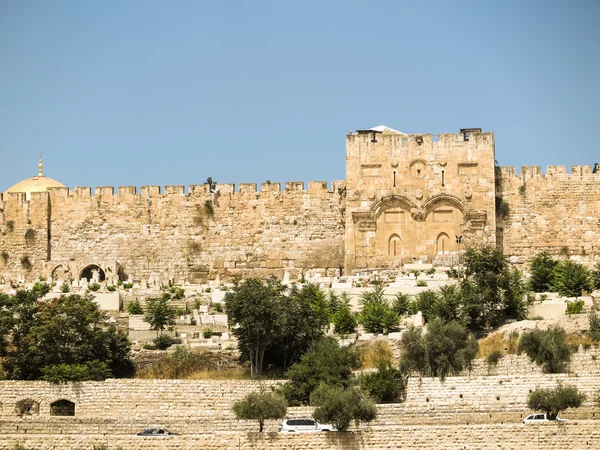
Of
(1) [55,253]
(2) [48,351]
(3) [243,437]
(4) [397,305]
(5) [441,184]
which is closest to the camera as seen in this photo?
(3) [243,437]

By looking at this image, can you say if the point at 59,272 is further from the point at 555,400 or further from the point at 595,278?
the point at 555,400

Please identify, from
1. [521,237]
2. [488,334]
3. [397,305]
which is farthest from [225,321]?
[521,237]

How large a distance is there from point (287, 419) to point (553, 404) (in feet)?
18.1

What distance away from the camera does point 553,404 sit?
33.4 meters

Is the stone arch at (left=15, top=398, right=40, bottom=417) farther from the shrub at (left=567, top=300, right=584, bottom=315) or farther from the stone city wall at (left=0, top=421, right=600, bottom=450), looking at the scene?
the shrub at (left=567, top=300, right=584, bottom=315)

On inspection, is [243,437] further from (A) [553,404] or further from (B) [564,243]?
(B) [564,243]

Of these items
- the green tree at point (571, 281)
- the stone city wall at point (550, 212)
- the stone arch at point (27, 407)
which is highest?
the stone city wall at point (550, 212)

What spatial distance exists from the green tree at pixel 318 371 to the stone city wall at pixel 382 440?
393cm

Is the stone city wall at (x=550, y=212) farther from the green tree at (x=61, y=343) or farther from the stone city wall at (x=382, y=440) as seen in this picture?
the stone city wall at (x=382, y=440)

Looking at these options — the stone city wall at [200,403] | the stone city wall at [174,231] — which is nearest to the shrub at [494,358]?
the stone city wall at [200,403]

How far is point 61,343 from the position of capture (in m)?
39.0

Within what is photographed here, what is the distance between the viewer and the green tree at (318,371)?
36500mm

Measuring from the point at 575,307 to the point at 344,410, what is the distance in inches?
408

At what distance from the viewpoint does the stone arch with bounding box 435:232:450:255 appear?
1922 inches
